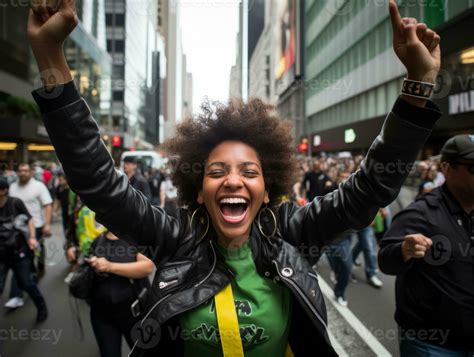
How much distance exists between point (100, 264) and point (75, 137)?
77.6 inches

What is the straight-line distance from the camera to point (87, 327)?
477 centimetres

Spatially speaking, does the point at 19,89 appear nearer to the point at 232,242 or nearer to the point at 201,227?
the point at 201,227

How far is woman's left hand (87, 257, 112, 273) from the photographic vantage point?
3.04 m

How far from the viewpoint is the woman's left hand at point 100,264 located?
3.04m

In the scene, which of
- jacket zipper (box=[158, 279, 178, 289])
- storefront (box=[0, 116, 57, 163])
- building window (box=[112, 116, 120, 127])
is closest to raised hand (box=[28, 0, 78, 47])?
jacket zipper (box=[158, 279, 178, 289])

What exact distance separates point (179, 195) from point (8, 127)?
25.3m

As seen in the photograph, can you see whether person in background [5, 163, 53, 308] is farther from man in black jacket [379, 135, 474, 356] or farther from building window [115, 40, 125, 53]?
building window [115, 40, 125, 53]

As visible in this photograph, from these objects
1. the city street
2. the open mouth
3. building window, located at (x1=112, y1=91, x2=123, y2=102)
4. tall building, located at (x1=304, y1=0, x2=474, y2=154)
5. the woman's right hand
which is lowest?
the city street

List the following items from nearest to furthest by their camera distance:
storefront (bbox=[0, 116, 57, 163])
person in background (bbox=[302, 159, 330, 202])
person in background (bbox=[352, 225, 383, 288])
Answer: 1. person in background (bbox=[352, 225, 383, 288])
2. person in background (bbox=[302, 159, 330, 202])
3. storefront (bbox=[0, 116, 57, 163])

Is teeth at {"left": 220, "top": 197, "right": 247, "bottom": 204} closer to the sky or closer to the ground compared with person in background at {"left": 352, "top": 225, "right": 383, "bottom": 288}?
closer to the sky

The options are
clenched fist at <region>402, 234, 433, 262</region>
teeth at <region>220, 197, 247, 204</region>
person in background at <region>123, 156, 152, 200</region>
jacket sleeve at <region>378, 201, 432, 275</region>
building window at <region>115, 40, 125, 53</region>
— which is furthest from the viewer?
building window at <region>115, 40, 125, 53</region>

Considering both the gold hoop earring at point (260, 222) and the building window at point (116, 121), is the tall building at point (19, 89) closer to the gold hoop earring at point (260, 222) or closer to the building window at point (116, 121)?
the gold hoop earring at point (260, 222)

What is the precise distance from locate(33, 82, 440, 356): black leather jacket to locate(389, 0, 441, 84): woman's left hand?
0.40 feet

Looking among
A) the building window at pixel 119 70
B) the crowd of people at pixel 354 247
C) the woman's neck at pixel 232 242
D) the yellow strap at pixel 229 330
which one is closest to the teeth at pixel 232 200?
the woman's neck at pixel 232 242
